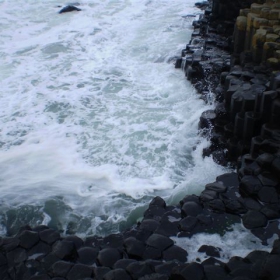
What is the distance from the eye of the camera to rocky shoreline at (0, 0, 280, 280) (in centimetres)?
486

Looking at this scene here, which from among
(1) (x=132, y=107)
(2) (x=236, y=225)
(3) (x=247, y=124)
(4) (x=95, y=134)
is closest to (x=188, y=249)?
(2) (x=236, y=225)

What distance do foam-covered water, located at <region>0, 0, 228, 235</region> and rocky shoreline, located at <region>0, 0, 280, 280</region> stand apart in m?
0.57

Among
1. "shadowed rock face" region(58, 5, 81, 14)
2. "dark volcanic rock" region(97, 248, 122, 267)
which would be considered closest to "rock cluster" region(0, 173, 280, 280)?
"dark volcanic rock" region(97, 248, 122, 267)

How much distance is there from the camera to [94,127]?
9.06m

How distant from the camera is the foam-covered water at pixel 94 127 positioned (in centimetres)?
684

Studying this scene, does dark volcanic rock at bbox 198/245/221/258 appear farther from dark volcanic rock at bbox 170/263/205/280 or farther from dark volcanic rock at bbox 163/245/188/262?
dark volcanic rock at bbox 170/263/205/280

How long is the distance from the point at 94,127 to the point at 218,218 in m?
4.03

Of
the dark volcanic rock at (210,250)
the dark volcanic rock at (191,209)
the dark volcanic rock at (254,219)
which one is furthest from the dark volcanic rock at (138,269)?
the dark volcanic rock at (254,219)

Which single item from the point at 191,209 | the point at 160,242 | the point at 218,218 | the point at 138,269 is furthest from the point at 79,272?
the point at 218,218

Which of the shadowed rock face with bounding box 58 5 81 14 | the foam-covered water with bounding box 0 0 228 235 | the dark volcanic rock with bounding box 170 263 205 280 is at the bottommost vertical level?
the foam-covered water with bounding box 0 0 228 235

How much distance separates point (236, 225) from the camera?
5801 millimetres

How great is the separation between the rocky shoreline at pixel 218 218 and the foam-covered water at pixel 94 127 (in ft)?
1.87

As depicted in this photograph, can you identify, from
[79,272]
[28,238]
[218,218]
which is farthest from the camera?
[218,218]

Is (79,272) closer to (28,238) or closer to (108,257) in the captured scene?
(108,257)
